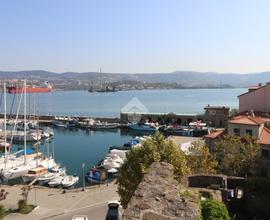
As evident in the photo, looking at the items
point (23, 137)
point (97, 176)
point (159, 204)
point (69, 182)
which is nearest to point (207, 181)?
point (159, 204)

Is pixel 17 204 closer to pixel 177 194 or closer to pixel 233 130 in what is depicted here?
pixel 233 130

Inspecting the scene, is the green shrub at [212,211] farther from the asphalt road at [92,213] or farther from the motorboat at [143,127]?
the motorboat at [143,127]

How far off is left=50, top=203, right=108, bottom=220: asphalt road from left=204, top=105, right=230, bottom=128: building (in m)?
57.3

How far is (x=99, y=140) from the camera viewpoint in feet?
262

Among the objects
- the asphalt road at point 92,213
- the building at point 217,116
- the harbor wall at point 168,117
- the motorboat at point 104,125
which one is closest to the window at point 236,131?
the asphalt road at point 92,213

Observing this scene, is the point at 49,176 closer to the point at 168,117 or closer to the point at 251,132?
the point at 251,132

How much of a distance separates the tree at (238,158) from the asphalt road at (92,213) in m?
9.57

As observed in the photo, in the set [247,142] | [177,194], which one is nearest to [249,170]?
[247,142]

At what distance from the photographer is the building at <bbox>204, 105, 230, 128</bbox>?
273ft

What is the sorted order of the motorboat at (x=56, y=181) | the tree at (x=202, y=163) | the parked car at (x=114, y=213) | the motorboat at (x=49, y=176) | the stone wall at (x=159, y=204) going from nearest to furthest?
1. the stone wall at (x=159, y=204)
2. the parked car at (x=114, y=213)
3. the tree at (x=202, y=163)
4. the motorboat at (x=56, y=181)
5. the motorboat at (x=49, y=176)

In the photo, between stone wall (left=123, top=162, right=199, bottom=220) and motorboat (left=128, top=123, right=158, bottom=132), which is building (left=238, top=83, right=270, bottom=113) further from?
stone wall (left=123, top=162, right=199, bottom=220)

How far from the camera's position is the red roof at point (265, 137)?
1453 inches

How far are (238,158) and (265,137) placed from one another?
6773 millimetres

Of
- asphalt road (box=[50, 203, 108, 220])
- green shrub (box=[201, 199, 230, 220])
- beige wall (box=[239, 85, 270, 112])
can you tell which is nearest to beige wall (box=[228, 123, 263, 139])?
beige wall (box=[239, 85, 270, 112])
